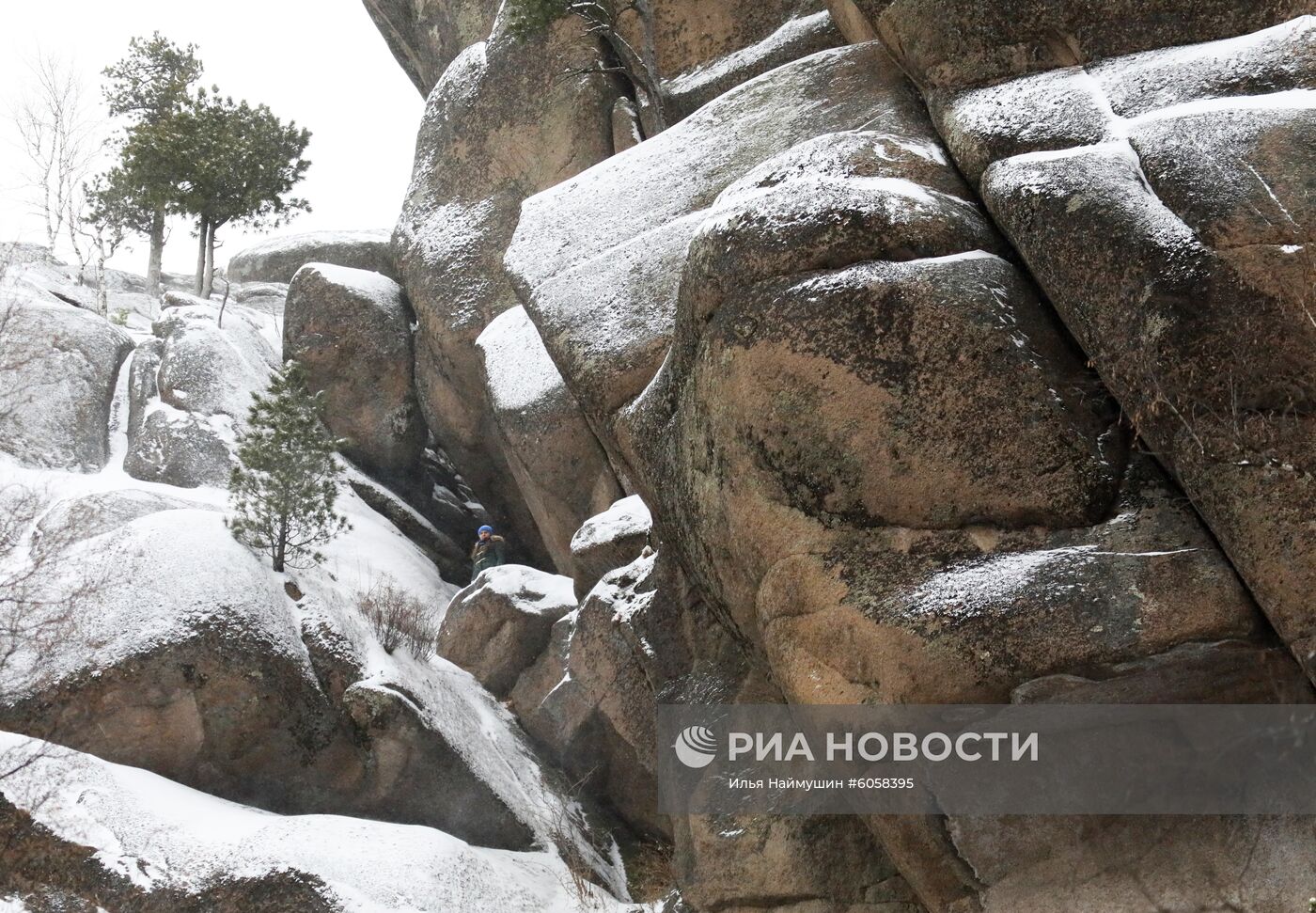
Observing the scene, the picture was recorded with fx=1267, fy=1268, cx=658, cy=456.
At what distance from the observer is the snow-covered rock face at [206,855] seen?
12.5 metres

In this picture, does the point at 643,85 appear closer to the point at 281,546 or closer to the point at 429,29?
the point at 429,29

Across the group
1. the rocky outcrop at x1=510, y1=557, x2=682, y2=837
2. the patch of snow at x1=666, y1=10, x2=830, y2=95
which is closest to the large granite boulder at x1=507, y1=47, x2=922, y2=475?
the rocky outcrop at x1=510, y1=557, x2=682, y2=837

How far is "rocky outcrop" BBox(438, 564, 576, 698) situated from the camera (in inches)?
733

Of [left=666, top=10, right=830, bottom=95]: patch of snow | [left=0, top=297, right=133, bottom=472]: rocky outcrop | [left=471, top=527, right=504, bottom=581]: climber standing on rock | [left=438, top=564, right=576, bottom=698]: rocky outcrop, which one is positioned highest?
[left=666, top=10, right=830, bottom=95]: patch of snow

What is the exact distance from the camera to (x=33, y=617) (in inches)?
584

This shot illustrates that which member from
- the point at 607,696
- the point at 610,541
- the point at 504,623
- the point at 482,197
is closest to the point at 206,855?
the point at 607,696

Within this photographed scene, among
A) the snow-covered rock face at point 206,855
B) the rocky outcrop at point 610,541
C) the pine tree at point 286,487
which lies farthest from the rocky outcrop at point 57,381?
the rocky outcrop at point 610,541

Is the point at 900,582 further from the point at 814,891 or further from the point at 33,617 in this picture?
the point at 33,617

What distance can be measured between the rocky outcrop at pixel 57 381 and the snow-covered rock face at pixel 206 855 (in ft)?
33.5

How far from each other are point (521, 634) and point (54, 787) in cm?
718

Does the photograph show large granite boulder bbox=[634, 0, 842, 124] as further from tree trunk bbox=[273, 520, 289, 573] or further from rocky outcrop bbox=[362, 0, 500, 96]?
tree trunk bbox=[273, 520, 289, 573]

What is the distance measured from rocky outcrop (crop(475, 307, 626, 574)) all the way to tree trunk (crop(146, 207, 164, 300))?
21.9 metres

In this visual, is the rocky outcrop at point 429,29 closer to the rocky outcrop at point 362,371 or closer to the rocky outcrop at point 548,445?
the rocky outcrop at point 362,371

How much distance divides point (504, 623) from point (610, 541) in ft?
11.9
